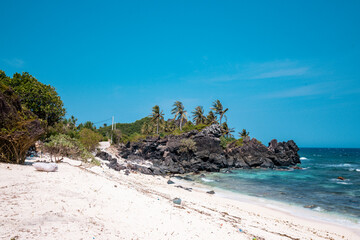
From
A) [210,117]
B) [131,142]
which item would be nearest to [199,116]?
[210,117]

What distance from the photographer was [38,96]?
2373cm

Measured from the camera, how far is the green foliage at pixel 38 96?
23297 millimetres

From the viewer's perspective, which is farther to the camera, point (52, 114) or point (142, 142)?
point (142, 142)

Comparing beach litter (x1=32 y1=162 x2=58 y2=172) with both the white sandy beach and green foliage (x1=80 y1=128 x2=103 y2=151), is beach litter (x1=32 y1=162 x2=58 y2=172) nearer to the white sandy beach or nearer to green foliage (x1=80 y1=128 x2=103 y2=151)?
the white sandy beach

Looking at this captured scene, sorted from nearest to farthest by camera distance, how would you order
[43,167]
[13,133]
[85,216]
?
[85,216], [43,167], [13,133]

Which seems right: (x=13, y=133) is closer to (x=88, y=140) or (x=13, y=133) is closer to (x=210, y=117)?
(x=88, y=140)

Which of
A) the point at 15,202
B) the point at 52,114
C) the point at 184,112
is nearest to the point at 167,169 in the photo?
the point at 52,114

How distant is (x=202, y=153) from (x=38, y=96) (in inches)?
1269

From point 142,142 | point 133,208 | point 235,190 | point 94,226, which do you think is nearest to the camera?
point 94,226

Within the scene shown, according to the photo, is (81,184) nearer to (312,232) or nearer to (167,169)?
(312,232)

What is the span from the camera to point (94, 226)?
6.47 m

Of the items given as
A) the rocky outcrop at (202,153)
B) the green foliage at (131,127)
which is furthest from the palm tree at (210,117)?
the green foliage at (131,127)

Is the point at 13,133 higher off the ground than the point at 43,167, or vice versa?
the point at 13,133

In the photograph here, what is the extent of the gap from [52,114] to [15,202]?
2145 centimetres
